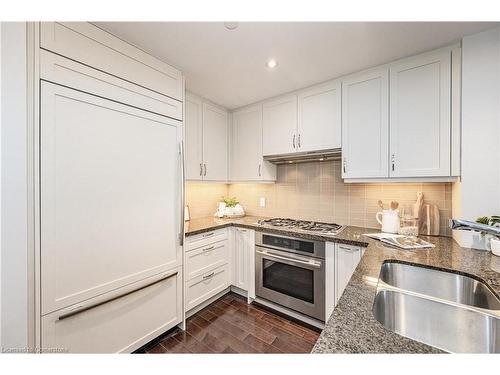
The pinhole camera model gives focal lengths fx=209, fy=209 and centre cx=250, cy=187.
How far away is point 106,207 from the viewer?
133cm

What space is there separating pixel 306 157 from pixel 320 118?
1.45 feet

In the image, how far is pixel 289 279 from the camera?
2.05 meters

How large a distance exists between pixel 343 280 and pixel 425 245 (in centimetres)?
65

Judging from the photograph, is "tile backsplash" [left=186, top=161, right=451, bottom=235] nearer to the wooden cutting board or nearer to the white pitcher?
the wooden cutting board

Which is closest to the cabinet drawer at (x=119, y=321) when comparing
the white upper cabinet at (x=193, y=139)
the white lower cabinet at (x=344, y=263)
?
the white upper cabinet at (x=193, y=139)

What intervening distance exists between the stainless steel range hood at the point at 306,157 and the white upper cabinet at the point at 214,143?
0.58 metres

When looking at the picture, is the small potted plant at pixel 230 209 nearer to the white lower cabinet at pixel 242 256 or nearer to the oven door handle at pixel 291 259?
the white lower cabinet at pixel 242 256

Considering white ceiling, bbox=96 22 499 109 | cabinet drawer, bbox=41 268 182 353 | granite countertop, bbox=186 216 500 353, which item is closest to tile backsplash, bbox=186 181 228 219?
granite countertop, bbox=186 216 500 353

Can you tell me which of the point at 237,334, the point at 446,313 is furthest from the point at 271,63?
the point at 237,334

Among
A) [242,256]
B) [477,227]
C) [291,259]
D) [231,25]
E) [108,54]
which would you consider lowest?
[242,256]

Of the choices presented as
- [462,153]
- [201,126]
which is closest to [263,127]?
[201,126]

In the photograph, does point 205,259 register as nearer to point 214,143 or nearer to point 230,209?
point 230,209

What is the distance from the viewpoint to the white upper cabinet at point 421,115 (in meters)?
1.53

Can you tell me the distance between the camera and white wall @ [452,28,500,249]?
4.47 ft
